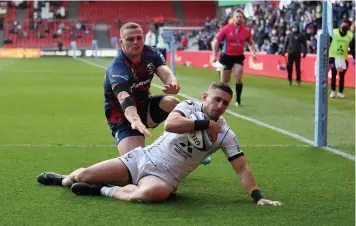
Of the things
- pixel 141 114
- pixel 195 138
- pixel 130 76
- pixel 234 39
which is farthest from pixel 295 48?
pixel 195 138

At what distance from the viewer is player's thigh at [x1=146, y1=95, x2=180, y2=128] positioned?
7695 millimetres

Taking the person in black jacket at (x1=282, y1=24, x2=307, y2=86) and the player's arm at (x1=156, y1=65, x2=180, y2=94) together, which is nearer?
the player's arm at (x1=156, y1=65, x2=180, y2=94)

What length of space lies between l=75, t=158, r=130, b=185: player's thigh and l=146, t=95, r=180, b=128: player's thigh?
1.32m

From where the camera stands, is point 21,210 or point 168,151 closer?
point 21,210

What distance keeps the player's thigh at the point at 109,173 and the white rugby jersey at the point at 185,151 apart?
0.94ft

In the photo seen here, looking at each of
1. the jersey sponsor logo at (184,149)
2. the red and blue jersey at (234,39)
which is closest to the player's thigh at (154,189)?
the jersey sponsor logo at (184,149)

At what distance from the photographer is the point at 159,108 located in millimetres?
7711

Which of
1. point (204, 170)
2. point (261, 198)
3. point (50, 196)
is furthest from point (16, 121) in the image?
point (261, 198)

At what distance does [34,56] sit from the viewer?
58.6 meters

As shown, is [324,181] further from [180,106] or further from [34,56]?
[34,56]

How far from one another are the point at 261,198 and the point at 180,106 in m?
1.03

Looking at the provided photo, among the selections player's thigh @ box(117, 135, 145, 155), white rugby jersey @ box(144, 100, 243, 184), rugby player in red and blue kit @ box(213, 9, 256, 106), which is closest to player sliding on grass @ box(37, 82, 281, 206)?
white rugby jersey @ box(144, 100, 243, 184)

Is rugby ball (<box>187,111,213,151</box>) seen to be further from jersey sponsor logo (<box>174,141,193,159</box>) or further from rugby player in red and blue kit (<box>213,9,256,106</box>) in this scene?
rugby player in red and blue kit (<box>213,9,256,106</box>)

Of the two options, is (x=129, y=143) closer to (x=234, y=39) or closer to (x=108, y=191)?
(x=108, y=191)
